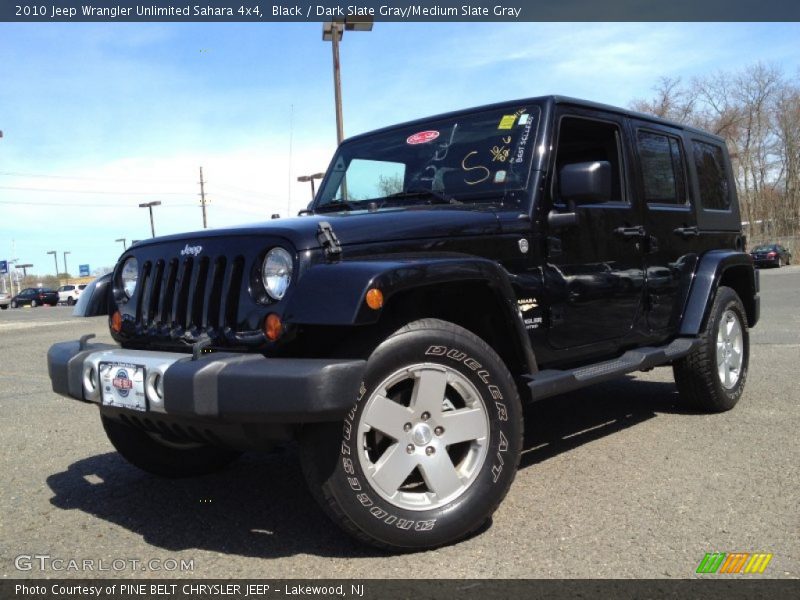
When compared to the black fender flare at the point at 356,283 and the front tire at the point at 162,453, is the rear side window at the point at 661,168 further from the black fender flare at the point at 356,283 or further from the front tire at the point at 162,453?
the front tire at the point at 162,453

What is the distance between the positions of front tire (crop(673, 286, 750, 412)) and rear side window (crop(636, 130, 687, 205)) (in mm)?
846

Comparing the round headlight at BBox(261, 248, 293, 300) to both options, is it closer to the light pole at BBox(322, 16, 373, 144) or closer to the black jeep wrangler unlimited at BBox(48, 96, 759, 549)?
the black jeep wrangler unlimited at BBox(48, 96, 759, 549)

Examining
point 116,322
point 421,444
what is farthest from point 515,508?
point 116,322

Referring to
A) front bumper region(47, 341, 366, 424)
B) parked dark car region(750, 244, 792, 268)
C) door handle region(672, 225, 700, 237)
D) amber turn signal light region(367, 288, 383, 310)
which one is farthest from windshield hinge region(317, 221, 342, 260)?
parked dark car region(750, 244, 792, 268)

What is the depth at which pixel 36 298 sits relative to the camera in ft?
169

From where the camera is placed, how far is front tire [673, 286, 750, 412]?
515 cm

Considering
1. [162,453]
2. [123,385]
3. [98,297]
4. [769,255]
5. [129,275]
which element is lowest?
[769,255]

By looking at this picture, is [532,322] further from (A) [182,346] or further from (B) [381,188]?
(A) [182,346]

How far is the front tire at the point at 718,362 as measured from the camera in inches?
203

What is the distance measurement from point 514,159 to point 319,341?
5.49 feet

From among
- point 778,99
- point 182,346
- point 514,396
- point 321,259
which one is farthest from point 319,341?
point 778,99

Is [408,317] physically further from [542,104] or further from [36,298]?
[36,298]

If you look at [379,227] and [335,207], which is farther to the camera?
[335,207]

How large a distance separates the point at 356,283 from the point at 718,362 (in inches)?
143
